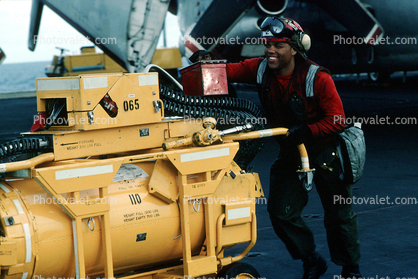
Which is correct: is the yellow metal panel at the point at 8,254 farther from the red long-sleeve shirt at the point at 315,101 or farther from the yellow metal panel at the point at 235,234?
the red long-sleeve shirt at the point at 315,101

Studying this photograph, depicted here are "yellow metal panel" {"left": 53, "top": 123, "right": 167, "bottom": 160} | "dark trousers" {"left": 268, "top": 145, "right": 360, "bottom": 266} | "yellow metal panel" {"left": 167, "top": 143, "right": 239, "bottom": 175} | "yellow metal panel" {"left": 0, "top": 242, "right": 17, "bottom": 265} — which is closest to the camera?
"yellow metal panel" {"left": 0, "top": 242, "right": 17, "bottom": 265}

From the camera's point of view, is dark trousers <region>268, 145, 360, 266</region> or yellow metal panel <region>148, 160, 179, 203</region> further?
dark trousers <region>268, 145, 360, 266</region>

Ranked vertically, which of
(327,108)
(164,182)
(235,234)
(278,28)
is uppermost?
(278,28)

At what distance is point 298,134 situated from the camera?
11.0ft

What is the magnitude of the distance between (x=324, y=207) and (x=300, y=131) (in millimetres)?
706

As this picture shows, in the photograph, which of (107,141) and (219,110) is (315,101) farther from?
(107,141)

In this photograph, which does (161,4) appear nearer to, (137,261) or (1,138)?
(1,138)

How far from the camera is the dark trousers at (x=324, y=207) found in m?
3.57

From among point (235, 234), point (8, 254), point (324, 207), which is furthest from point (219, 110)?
point (8, 254)

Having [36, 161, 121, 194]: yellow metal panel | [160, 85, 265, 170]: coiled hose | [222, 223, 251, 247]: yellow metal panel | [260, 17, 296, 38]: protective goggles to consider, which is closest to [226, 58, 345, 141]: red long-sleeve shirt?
[160, 85, 265, 170]: coiled hose

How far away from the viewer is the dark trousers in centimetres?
357

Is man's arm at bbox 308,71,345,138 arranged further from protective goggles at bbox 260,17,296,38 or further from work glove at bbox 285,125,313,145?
protective goggles at bbox 260,17,296,38

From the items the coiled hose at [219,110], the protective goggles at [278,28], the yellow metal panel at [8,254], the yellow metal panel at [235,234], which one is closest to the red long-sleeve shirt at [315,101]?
the coiled hose at [219,110]

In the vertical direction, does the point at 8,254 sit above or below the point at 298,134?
below
